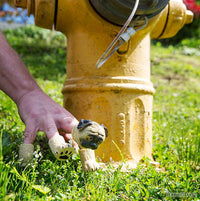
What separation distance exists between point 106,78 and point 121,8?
486mm

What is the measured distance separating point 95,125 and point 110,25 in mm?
864

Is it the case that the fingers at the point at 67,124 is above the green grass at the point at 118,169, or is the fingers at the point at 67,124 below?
above

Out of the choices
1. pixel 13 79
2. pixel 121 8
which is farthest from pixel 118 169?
pixel 121 8

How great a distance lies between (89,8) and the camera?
1885 mm

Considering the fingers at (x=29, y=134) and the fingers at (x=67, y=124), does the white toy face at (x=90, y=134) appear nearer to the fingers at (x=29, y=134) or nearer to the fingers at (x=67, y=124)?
the fingers at (x=67, y=124)

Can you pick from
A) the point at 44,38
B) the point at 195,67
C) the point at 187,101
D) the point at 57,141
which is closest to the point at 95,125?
the point at 57,141

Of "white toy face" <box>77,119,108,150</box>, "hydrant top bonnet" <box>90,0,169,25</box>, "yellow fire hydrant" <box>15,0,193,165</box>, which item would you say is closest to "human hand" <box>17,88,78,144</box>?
"white toy face" <box>77,119,108,150</box>

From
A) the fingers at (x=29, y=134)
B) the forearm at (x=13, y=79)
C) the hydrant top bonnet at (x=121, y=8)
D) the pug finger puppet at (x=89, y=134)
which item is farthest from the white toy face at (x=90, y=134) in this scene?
the hydrant top bonnet at (x=121, y=8)

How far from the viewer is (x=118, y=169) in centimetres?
160

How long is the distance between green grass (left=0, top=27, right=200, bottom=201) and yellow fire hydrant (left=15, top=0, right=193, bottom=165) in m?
0.22

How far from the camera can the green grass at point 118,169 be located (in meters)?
1.35

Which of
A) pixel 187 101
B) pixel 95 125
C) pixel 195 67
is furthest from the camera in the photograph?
pixel 195 67

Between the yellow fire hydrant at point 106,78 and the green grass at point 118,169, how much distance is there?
219 millimetres

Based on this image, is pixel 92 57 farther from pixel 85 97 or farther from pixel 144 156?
pixel 144 156
